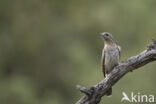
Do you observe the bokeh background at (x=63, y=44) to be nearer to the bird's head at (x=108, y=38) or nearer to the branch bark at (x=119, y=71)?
the bird's head at (x=108, y=38)

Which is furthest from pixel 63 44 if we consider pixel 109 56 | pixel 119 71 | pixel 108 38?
pixel 119 71

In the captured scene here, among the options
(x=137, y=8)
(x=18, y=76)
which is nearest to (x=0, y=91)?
(x=18, y=76)

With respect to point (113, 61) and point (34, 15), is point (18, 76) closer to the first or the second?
point (34, 15)

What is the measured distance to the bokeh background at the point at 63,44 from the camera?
3331 cm

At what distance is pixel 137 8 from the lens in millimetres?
37500

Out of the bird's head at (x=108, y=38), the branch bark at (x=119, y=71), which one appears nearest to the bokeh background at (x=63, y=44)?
the bird's head at (x=108, y=38)

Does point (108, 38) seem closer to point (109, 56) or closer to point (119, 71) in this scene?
point (109, 56)

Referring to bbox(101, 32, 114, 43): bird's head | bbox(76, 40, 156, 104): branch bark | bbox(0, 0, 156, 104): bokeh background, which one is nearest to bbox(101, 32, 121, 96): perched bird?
bbox(101, 32, 114, 43): bird's head

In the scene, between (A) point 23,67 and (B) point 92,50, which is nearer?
(B) point 92,50

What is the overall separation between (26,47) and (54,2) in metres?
6.45

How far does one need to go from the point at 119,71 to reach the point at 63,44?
24.2 m

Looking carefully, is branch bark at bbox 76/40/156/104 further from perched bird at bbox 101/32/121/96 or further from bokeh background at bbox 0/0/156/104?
bokeh background at bbox 0/0/156/104

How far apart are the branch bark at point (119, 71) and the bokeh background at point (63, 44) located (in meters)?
13.8

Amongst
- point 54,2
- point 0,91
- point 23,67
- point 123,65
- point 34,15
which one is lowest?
point 123,65
